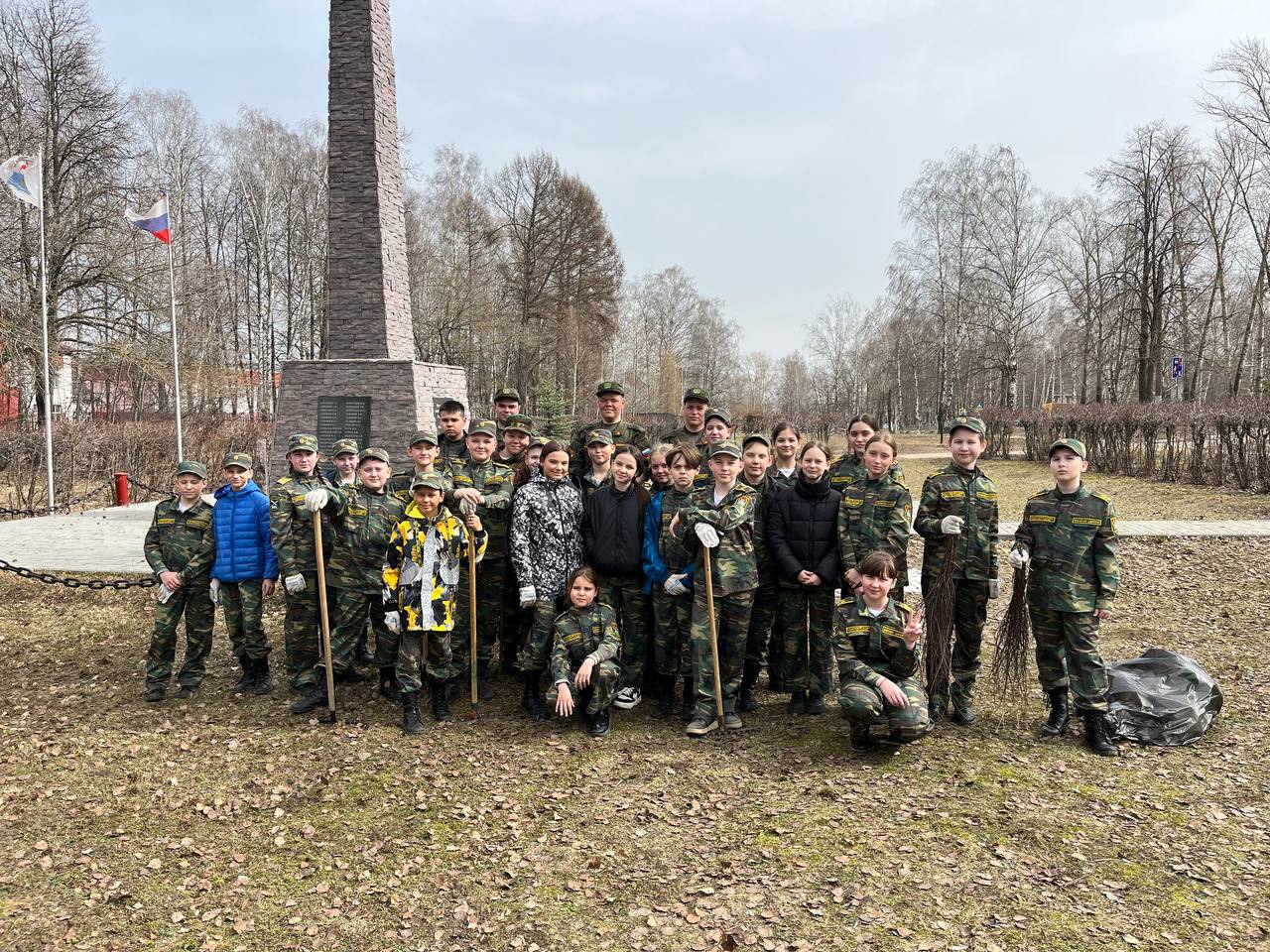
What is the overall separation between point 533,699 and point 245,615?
7.10 ft

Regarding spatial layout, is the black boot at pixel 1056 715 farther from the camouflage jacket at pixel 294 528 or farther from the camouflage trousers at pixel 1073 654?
the camouflage jacket at pixel 294 528

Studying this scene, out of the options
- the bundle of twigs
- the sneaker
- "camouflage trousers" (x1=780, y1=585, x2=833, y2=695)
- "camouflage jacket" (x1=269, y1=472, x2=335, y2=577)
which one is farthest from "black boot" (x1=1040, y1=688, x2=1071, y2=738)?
"camouflage jacket" (x1=269, y1=472, x2=335, y2=577)

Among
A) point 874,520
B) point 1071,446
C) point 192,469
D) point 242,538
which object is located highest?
point 1071,446

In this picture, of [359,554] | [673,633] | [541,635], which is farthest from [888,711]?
[359,554]

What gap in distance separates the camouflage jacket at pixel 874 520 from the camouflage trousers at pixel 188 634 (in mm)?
4519

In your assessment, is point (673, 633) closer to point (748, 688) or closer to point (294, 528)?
point (748, 688)

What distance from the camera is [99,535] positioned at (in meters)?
10.9

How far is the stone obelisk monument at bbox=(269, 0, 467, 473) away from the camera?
9.16m

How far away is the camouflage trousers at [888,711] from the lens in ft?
14.1

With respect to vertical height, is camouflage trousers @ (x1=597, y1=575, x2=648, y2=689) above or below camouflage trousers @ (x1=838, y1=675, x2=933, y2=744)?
above

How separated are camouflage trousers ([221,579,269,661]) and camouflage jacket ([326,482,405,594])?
581 millimetres

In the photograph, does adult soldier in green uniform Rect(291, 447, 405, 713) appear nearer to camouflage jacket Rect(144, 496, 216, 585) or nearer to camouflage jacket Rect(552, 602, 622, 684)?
camouflage jacket Rect(144, 496, 216, 585)

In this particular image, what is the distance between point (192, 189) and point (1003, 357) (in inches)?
1362

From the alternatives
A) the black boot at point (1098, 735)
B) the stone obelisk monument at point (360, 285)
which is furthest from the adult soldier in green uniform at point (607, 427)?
the stone obelisk monument at point (360, 285)
